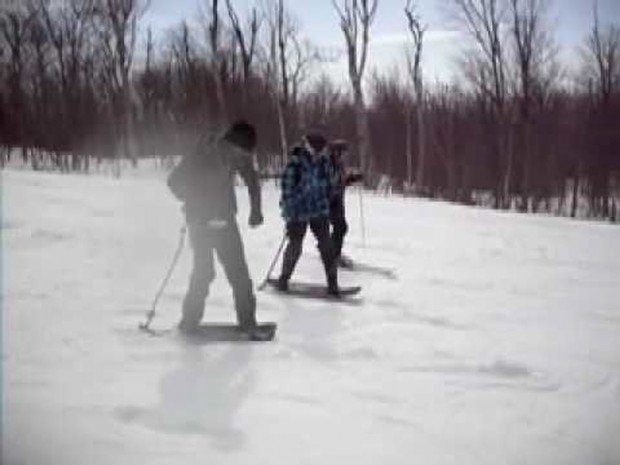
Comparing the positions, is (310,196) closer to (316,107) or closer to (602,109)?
(602,109)

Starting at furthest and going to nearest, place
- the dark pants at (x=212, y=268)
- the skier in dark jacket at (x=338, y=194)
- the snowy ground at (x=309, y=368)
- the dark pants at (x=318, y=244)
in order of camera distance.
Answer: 1. the skier in dark jacket at (x=338, y=194)
2. the dark pants at (x=318, y=244)
3. the dark pants at (x=212, y=268)
4. the snowy ground at (x=309, y=368)

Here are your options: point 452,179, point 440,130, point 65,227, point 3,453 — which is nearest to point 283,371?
point 3,453

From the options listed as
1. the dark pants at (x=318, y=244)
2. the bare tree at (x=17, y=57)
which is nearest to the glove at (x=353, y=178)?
the dark pants at (x=318, y=244)

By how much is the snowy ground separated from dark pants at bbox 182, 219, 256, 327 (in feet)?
0.87

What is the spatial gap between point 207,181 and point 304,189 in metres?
1.81

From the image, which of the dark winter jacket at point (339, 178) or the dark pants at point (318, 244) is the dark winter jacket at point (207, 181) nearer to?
the dark pants at point (318, 244)

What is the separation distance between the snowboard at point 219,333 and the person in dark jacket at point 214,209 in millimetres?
41

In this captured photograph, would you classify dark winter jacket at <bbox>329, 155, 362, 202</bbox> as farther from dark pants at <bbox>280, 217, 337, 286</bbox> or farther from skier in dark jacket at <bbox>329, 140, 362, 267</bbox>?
dark pants at <bbox>280, 217, 337, 286</bbox>

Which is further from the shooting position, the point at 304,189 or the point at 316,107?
the point at 316,107

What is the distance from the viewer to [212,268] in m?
4.86

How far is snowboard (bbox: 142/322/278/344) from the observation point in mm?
4871

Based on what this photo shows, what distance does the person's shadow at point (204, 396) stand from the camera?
3393mm

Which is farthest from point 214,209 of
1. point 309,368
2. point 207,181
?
point 309,368

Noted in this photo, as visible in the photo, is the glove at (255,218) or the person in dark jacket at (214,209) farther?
the glove at (255,218)
